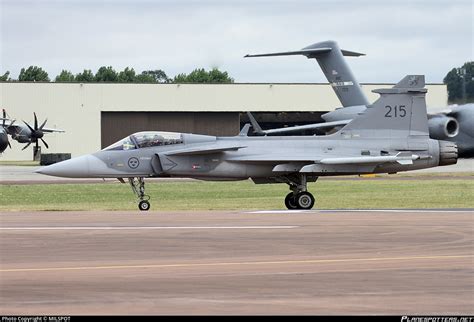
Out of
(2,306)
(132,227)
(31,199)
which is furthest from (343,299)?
(31,199)

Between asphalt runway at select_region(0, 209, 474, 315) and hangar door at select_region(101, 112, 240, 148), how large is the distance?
65599mm

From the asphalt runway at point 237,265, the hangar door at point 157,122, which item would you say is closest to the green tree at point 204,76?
the hangar door at point 157,122

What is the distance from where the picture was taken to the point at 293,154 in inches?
1108

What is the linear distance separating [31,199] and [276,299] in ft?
88.3

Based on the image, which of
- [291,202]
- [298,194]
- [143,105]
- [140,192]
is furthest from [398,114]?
[143,105]

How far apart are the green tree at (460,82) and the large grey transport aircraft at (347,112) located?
2.10 ft

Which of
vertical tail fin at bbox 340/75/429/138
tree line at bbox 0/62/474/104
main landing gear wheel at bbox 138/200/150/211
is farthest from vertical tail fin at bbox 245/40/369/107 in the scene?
tree line at bbox 0/62/474/104

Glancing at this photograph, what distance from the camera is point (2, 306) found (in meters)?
10.2

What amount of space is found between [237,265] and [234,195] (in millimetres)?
25133

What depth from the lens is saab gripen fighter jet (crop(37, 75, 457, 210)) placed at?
27.9 metres

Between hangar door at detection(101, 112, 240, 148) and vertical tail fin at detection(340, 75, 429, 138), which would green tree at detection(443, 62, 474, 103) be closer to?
vertical tail fin at detection(340, 75, 429, 138)

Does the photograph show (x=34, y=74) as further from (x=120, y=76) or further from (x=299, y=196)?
(x=299, y=196)

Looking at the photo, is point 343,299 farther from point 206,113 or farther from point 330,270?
point 206,113

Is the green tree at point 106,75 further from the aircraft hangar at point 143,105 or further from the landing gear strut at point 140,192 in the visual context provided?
the landing gear strut at point 140,192
